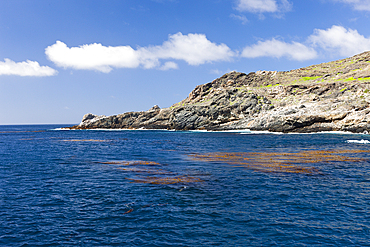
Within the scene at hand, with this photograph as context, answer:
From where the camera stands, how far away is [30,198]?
1770 centimetres

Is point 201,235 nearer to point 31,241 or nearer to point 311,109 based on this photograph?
point 31,241

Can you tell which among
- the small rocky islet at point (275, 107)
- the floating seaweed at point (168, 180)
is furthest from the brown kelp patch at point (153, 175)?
the small rocky islet at point (275, 107)

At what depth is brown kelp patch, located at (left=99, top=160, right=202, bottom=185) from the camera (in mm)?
22344

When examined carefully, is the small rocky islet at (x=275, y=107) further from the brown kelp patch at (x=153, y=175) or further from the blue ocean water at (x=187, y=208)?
the brown kelp patch at (x=153, y=175)

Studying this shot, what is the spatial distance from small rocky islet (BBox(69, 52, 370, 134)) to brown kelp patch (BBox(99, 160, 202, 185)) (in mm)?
82060

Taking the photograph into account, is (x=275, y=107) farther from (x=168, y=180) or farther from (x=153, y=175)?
(x=168, y=180)

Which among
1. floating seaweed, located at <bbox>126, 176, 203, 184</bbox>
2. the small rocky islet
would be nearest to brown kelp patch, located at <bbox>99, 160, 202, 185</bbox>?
floating seaweed, located at <bbox>126, 176, 203, 184</bbox>

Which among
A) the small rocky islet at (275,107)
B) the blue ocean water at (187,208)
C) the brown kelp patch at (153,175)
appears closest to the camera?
the blue ocean water at (187,208)

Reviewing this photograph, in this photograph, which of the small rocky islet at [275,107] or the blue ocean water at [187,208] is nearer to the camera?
the blue ocean water at [187,208]

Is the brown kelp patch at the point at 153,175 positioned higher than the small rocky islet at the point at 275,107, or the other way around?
the small rocky islet at the point at 275,107

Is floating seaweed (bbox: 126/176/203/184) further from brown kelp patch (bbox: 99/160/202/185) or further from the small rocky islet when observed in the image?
the small rocky islet

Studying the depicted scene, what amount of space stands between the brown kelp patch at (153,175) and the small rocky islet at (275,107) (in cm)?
8206

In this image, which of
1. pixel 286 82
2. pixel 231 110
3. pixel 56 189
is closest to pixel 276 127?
pixel 231 110

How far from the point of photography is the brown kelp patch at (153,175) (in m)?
22.3
